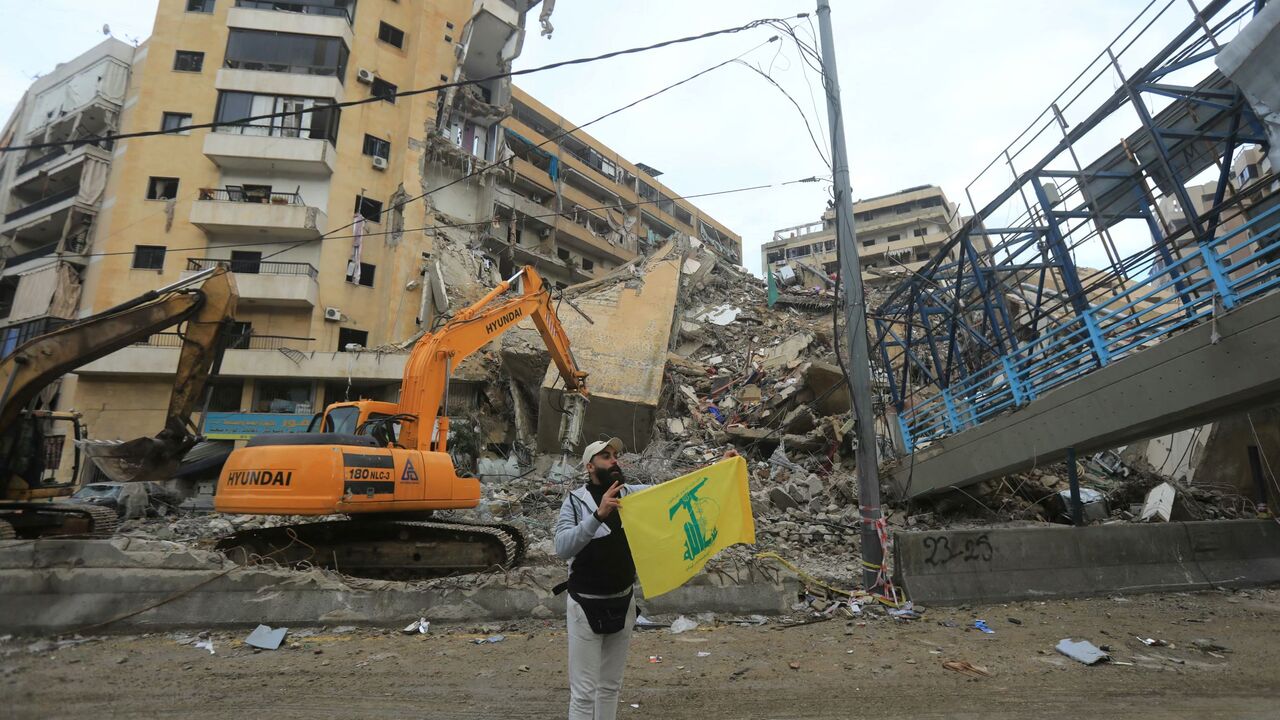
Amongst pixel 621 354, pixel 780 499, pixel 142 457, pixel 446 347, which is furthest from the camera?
pixel 621 354

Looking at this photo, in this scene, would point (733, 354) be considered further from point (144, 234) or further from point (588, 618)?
point (144, 234)

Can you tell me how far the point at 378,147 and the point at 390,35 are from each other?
18.3ft

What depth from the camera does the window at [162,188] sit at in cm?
2134

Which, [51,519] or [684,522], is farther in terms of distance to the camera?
[51,519]

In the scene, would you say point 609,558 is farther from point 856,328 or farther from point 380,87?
point 380,87

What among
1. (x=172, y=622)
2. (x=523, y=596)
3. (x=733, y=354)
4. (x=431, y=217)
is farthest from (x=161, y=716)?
(x=431, y=217)

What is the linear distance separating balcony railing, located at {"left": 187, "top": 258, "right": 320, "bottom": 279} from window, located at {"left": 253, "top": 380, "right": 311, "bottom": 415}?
401 cm

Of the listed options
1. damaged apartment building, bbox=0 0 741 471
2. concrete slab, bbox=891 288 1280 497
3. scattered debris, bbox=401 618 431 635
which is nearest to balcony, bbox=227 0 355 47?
damaged apartment building, bbox=0 0 741 471

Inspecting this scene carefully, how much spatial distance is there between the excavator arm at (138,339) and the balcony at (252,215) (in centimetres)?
1588

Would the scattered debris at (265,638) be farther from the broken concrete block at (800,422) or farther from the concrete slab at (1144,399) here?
the broken concrete block at (800,422)

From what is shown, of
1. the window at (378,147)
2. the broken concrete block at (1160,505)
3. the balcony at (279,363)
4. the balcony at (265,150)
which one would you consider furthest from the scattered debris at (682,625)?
the window at (378,147)

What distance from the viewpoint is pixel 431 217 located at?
24.0 m

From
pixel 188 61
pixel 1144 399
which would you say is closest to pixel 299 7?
pixel 188 61

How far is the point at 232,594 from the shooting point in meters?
5.33
